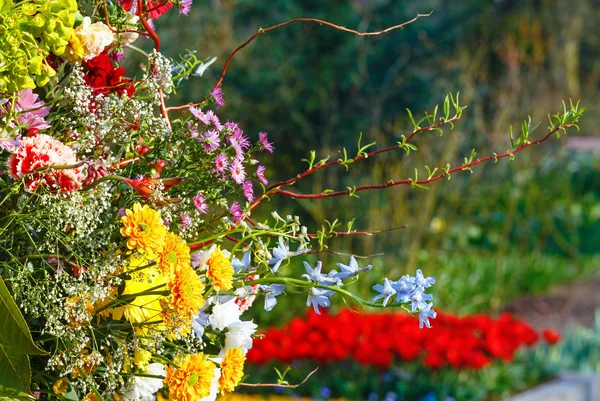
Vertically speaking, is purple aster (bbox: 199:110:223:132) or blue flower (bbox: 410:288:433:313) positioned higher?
purple aster (bbox: 199:110:223:132)

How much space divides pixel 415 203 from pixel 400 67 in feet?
4.56

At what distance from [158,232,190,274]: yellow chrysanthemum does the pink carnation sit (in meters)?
0.14

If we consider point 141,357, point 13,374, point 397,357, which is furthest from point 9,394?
point 397,357

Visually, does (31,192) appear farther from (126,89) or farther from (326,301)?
(326,301)

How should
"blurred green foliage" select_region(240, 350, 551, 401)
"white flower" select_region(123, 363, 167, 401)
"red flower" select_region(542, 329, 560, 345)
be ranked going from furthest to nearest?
"red flower" select_region(542, 329, 560, 345)
"blurred green foliage" select_region(240, 350, 551, 401)
"white flower" select_region(123, 363, 167, 401)

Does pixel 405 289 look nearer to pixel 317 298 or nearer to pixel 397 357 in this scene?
pixel 317 298

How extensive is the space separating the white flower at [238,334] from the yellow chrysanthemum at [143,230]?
0.73 ft

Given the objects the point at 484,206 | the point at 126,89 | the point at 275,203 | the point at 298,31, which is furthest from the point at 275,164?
the point at 126,89

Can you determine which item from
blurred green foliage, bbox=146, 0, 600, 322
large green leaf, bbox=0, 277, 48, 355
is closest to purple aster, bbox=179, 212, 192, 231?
large green leaf, bbox=0, 277, 48, 355

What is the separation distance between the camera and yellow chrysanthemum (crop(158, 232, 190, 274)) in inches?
41.5

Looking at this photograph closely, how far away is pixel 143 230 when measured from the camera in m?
1.03

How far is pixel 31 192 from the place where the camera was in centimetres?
105

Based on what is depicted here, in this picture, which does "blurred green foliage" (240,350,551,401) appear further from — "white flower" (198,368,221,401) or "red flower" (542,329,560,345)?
"white flower" (198,368,221,401)

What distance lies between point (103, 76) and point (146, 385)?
1.45 feet
